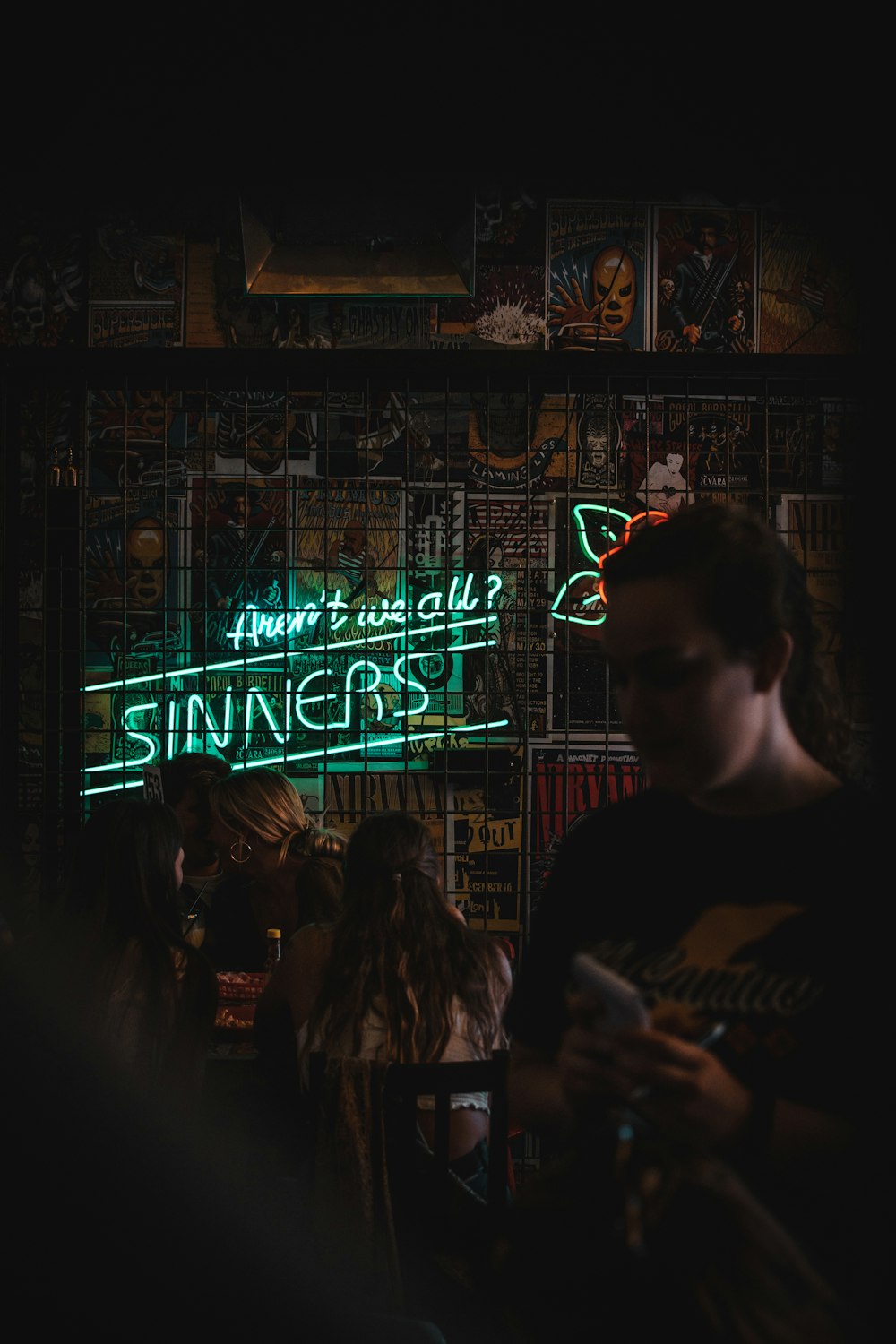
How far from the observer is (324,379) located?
2.42 meters

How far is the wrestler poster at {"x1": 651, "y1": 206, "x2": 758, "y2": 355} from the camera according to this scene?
509cm

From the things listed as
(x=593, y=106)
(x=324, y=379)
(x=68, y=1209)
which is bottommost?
(x=68, y=1209)

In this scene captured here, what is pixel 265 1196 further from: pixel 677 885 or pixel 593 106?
pixel 593 106

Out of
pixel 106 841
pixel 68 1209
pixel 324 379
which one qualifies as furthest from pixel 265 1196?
pixel 324 379

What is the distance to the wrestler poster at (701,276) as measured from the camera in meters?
5.09

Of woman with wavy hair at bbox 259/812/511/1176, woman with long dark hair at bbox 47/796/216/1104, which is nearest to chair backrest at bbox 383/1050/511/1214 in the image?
woman with wavy hair at bbox 259/812/511/1176

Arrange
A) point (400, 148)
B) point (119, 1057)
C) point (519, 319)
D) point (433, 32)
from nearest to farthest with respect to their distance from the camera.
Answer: point (433, 32) < point (400, 148) < point (119, 1057) < point (519, 319)

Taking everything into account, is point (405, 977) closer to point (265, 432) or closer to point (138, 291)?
point (265, 432)

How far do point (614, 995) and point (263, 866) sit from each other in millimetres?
2944

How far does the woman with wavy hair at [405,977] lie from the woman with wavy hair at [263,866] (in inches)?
26.8

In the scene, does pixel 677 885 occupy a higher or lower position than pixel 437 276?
lower

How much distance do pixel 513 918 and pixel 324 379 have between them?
2.98m

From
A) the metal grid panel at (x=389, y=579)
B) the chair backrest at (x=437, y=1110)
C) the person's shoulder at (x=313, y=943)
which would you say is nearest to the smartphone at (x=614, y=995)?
the chair backrest at (x=437, y=1110)

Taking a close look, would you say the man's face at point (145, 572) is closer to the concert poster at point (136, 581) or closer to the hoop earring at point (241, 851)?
the concert poster at point (136, 581)
